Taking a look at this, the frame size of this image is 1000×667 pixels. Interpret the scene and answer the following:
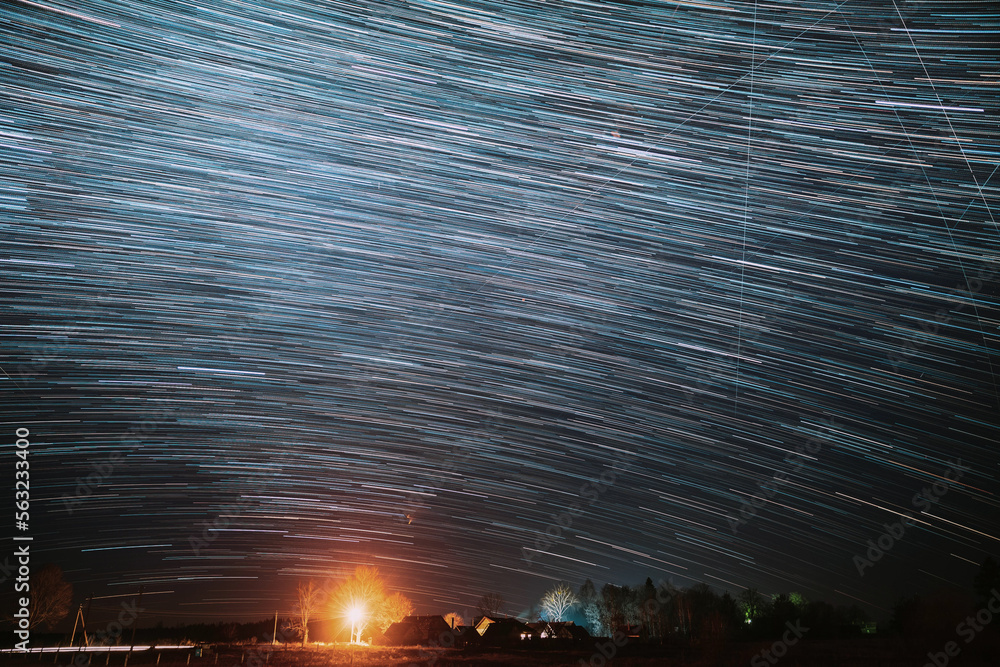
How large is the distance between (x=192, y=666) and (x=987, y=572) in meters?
67.6

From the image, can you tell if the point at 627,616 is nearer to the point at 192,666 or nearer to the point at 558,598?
the point at 558,598

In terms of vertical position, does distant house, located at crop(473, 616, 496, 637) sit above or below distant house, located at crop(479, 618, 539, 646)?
below

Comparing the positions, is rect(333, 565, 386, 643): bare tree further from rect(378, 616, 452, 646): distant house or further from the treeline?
the treeline

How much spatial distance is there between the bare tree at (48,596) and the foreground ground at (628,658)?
1794 cm

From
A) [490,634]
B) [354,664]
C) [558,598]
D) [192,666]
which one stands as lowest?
[558,598]

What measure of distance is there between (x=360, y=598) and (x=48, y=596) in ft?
129

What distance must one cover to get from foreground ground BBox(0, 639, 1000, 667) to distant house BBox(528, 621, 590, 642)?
2352 centimetres

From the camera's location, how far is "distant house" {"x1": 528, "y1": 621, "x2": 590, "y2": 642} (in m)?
70.3

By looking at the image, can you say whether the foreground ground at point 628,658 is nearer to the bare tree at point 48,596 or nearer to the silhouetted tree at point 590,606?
the bare tree at point 48,596

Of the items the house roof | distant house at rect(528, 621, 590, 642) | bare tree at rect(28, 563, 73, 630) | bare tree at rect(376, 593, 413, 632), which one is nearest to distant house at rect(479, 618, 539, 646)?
the house roof

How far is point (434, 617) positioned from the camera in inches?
3423

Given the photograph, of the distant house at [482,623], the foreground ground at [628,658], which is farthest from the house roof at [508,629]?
the foreground ground at [628,658]

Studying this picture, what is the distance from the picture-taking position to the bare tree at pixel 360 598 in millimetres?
81250

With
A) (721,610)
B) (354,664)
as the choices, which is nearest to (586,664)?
(354,664)
